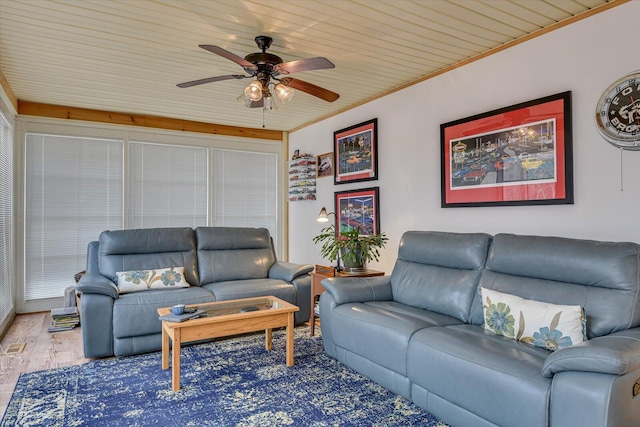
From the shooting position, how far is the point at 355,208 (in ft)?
15.3

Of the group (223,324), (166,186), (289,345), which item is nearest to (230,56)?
(223,324)

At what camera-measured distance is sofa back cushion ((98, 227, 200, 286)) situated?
390 cm

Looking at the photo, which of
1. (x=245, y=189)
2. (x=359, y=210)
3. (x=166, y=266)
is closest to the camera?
(x=166, y=266)

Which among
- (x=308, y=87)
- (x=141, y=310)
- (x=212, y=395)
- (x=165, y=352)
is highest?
(x=308, y=87)

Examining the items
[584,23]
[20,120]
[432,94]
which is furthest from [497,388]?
[20,120]

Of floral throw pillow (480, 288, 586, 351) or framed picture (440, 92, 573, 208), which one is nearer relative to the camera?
floral throw pillow (480, 288, 586, 351)

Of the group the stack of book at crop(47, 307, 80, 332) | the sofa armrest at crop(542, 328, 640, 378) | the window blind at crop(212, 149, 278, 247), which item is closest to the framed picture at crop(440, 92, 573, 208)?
the sofa armrest at crop(542, 328, 640, 378)

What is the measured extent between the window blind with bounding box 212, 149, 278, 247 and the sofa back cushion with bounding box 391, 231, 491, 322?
310 cm

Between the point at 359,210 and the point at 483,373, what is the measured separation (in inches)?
109

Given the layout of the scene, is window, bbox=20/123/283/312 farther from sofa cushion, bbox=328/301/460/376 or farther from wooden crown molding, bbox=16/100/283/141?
sofa cushion, bbox=328/301/460/376

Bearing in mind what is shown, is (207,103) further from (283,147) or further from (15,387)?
(15,387)

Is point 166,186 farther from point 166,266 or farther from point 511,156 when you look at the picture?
point 511,156

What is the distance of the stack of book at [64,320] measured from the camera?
13.2 ft

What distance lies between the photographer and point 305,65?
2.63 metres
